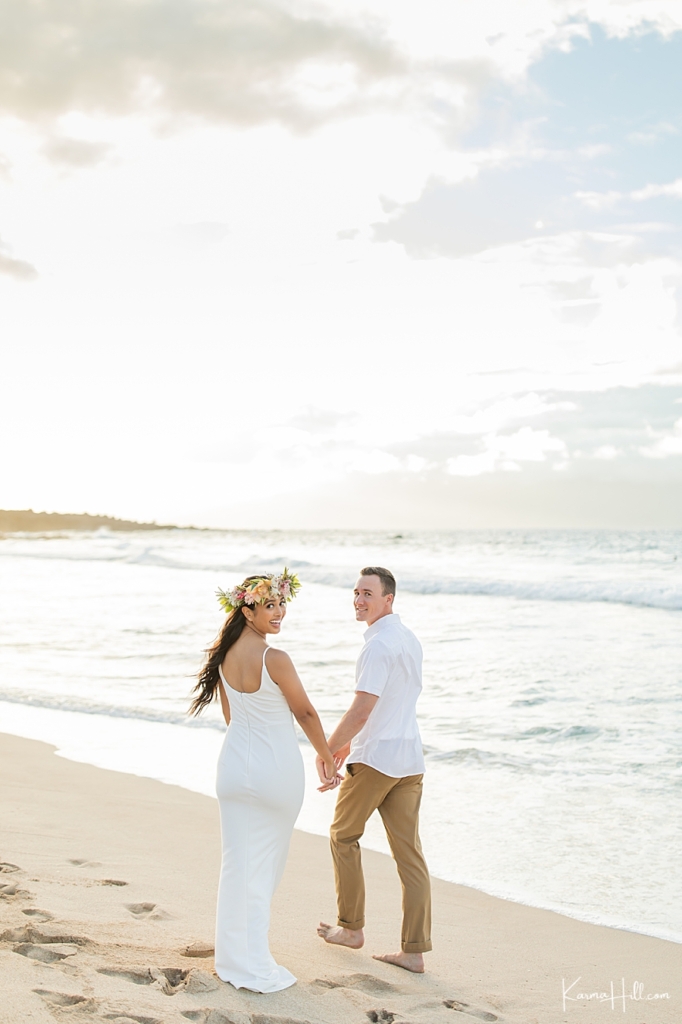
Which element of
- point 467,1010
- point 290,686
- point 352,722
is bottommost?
point 467,1010

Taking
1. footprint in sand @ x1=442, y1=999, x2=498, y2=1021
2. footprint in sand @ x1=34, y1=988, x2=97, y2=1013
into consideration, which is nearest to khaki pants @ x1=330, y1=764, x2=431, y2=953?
footprint in sand @ x1=442, y1=999, x2=498, y2=1021

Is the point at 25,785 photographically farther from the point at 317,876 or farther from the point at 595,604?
the point at 595,604

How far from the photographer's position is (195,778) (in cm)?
763

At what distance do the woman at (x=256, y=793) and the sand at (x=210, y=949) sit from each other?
164mm

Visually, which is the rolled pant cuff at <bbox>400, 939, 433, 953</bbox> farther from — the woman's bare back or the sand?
the woman's bare back

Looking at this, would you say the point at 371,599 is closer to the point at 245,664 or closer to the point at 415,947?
the point at 245,664

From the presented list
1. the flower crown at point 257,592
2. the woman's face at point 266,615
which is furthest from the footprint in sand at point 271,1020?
the flower crown at point 257,592

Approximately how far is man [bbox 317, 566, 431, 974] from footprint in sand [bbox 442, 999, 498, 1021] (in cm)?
34

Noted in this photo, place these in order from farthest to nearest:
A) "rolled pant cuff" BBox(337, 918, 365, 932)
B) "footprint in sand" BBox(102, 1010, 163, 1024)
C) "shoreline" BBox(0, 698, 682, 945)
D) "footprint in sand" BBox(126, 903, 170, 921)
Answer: "shoreline" BBox(0, 698, 682, 945)
"footprint in sand" BBox(126, 903, 170, 921)
"rolled pant cuff" BBox(337, 918, 365, 932)
"footprint in sand" BBox(102, 1010, 163, 1024)

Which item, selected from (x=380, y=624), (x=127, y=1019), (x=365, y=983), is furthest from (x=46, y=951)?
(x=380, y=624)

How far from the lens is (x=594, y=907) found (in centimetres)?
525

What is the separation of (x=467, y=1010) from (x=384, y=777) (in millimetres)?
1073

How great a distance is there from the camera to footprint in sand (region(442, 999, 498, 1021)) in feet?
12.4

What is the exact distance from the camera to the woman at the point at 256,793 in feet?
12.3
